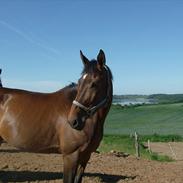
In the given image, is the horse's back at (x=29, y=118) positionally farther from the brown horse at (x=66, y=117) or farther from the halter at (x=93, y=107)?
the halter at (x=93, y=107)

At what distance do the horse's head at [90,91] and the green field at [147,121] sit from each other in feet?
122

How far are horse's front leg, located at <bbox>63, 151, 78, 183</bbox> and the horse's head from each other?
0.45 meters

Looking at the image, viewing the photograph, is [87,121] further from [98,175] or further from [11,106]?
[98,175]

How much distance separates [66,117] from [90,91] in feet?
2.24

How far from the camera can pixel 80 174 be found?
5.29m

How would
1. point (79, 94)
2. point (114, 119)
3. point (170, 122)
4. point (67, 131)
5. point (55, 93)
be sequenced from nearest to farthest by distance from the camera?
point (79, 94) → point (67, 131) → point (55, 93) → point (170, 122) → point (114, 119)

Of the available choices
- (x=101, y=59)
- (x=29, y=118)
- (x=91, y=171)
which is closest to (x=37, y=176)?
(x=91, y=171)

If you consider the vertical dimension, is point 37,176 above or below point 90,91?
below

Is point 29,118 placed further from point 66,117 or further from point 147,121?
point 147,121

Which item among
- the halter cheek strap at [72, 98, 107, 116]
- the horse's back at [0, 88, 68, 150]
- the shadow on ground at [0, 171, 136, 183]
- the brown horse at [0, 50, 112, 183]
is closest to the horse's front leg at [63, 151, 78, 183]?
the brown horse at [0, 50, 112, 183]

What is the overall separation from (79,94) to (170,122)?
47.3 metres

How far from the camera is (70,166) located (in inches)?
202

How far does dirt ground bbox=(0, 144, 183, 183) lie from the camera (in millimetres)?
8073

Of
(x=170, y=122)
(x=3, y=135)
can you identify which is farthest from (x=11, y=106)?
(x=170, y=122)
